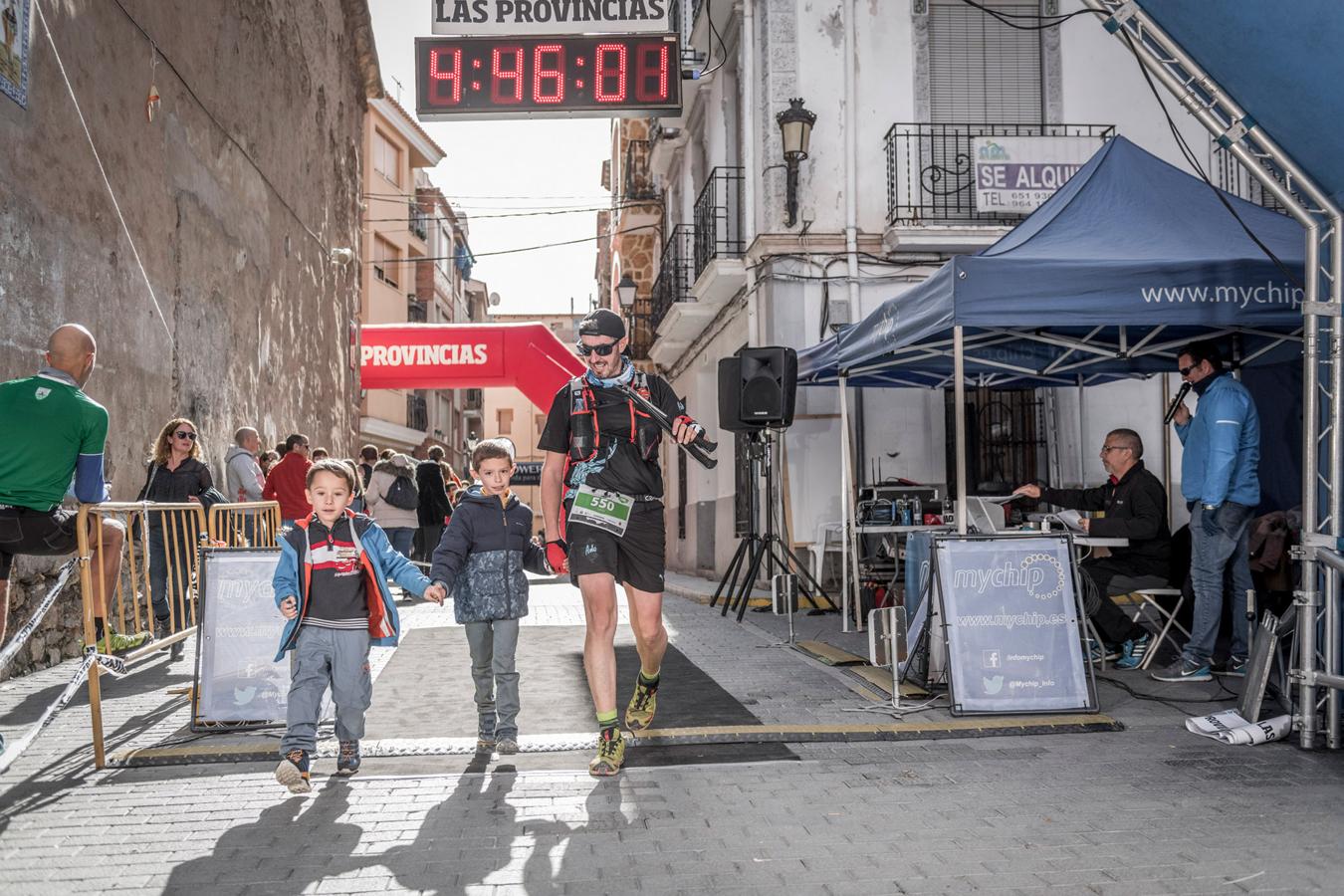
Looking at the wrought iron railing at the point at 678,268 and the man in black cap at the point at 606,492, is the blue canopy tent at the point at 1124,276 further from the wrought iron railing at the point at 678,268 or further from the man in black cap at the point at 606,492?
the wrought iron railing at the point at 678,268

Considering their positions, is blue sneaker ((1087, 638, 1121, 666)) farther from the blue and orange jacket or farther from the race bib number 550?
the blue and orange jacket

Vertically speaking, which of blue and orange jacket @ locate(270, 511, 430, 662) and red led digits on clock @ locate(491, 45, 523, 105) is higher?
red led digits on clock @ locate(491, 45, 523, 105)

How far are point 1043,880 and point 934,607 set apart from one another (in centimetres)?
324

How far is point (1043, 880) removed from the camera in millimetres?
3713

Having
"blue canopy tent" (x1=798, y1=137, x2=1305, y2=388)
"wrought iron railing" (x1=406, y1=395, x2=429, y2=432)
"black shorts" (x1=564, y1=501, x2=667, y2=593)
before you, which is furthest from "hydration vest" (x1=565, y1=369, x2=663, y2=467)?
"wrought iron railing" (x1=406, y1=395, x2=429, y2=432)

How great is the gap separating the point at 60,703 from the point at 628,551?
8.23 feet

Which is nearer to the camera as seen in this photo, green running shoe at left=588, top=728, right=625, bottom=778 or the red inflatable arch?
green running shoe at left=588, top=728, right=625, bottom=778

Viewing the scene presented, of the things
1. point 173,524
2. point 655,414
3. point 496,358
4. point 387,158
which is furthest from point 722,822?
point 387,158

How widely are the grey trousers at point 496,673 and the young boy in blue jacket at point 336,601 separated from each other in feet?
1.66

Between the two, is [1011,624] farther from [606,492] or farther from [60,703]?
[60,703]

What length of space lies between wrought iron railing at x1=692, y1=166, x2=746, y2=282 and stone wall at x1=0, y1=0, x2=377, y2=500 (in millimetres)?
5754

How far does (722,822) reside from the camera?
14.4ft

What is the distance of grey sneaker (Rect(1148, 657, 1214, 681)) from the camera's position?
24.8ft

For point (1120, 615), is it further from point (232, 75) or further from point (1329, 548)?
point (232, 75)
